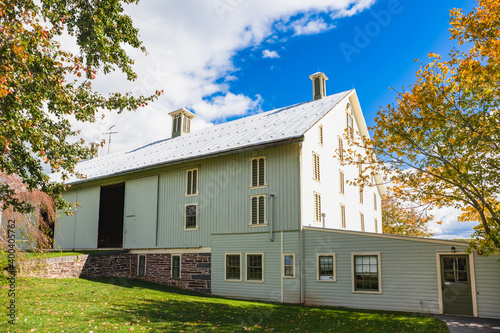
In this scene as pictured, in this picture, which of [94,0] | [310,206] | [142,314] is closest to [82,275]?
[142,314]

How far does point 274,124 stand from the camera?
2061 centimetres

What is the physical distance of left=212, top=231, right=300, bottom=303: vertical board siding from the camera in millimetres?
16594

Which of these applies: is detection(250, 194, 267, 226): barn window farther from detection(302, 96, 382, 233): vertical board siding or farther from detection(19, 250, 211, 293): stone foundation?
detection(19, 250, 211, 293): stone foundation

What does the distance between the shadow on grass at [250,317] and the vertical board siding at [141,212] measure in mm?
6645

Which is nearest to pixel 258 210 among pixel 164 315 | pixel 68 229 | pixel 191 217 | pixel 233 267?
pixel 233 267

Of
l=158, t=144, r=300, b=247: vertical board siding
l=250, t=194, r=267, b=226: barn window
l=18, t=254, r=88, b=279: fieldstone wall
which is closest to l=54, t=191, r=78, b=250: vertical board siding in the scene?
l=18, t=254, r=88, b=279: fieldstone wall

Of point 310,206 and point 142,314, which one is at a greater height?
point 310,206

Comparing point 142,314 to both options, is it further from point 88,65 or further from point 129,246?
point 129,246

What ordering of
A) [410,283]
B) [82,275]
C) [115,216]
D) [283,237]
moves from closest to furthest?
[410,283] → [283,237] → [82,275] → [115,216]

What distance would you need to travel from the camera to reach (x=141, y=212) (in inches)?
892

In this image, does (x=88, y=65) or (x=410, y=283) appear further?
(x=410, y=283)

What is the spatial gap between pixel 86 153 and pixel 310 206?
32.6 ft

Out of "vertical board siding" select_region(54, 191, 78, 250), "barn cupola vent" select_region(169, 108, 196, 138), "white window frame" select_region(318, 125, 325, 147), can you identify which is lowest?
"vertical board siding" select_region(54, 191, 78, 250)

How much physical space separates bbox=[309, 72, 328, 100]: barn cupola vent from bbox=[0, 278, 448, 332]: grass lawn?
13483mm
